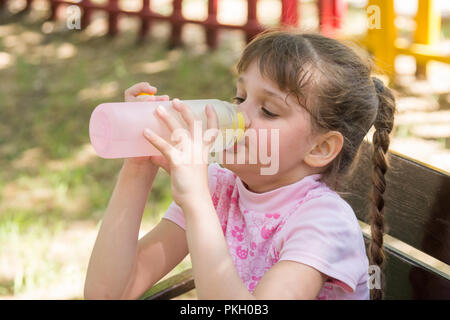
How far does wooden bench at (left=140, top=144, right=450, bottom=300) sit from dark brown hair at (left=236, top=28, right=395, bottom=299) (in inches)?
4.3

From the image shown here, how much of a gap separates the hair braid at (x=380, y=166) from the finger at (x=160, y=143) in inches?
23.0

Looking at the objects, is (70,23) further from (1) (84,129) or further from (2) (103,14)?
(1) (84,129)

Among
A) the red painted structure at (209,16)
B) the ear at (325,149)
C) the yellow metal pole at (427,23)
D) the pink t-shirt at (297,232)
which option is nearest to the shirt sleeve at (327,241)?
the pink t-shirt at (297,232)

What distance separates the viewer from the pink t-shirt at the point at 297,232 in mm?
1213

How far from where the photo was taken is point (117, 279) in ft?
4.68

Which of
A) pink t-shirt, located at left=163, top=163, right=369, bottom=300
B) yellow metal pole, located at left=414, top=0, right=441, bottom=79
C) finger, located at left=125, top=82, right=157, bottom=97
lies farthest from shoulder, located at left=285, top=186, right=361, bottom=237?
yellow metal pole, located at left=414, top=0, right=441, bottom=79

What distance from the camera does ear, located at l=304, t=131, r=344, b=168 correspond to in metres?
1.37

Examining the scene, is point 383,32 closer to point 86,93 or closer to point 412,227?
point 86,93

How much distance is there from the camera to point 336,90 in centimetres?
137

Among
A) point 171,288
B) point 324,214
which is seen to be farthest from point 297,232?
point 171,288

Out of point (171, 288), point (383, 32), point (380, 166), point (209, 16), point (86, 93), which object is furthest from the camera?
point (209, 16)

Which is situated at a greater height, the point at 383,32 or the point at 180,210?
the point at 383,32

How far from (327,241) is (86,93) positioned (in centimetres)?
348
